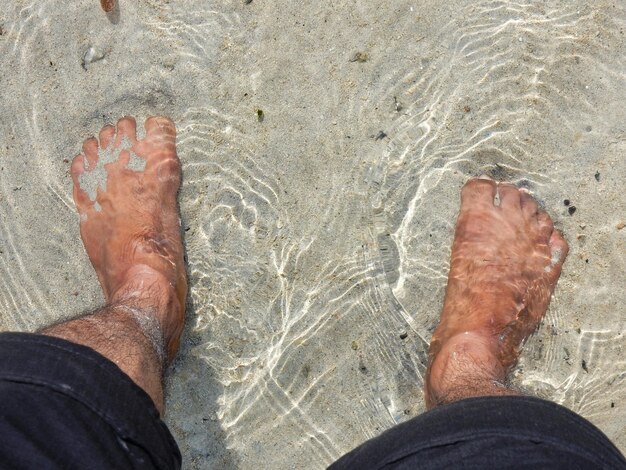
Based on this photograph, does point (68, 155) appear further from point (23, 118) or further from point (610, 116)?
point (610, 116)

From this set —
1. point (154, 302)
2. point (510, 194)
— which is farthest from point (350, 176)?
point (154, 302)

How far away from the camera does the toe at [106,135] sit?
2605 millimetres

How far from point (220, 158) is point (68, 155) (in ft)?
2.18

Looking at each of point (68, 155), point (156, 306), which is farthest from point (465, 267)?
point (68, 155)

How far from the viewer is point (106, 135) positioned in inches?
103

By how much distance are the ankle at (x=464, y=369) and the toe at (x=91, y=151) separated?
1620mm

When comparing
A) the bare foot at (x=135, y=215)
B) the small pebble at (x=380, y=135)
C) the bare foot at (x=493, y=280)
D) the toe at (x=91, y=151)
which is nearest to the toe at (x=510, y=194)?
the bare foot at (x=493, y=280)

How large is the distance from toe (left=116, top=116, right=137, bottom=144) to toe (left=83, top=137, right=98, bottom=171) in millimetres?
104

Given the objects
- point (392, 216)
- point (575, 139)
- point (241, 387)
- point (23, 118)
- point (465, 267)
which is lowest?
point (241, 387)

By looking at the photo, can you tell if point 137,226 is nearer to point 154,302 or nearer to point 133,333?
point 154,302

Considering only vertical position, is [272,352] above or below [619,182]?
below

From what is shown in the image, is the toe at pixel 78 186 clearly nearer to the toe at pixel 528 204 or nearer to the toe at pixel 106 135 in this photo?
the toe at pixel 106 135

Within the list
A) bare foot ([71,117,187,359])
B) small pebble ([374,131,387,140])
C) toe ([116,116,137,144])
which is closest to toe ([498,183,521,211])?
small pebble ([374,131,387,140])

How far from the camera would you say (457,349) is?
2.46m
